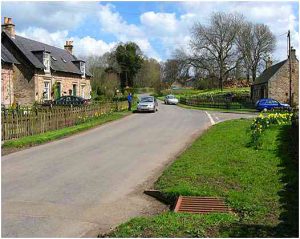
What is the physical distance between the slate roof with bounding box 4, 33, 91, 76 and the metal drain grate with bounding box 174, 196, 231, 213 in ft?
113

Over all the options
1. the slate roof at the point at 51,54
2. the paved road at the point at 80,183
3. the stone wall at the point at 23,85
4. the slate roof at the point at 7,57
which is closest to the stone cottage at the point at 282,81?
the slate roof at the point at 51,54

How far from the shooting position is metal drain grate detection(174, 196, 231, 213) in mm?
7422

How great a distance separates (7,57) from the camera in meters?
36.6

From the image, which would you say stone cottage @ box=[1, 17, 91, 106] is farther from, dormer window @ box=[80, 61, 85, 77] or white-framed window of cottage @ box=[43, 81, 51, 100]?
dormer window @ box=[80, 61, 85, 77]

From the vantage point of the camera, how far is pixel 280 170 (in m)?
9.92

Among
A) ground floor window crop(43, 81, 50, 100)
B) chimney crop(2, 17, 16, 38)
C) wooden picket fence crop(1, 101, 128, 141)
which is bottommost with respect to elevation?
wooden picket fence crop(1, 101, 128, 141)

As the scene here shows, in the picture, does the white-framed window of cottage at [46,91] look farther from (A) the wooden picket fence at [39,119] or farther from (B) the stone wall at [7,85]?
(A) the wooden picket fence at [39,119]

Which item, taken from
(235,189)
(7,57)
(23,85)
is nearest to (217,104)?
(23,85)

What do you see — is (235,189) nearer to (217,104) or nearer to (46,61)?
(46,61)

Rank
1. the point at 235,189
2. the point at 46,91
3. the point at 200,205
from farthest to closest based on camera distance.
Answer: the point at 46,91 < the point at 235,189 < the point at 200,205

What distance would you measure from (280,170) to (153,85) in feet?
309

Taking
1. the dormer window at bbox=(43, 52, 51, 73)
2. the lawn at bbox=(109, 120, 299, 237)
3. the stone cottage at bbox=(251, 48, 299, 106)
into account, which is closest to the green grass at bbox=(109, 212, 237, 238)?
the lawn at bbox=(109, 120, 299, 237)

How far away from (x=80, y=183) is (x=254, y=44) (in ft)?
261

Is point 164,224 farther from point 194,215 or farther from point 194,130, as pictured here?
point 194,130
